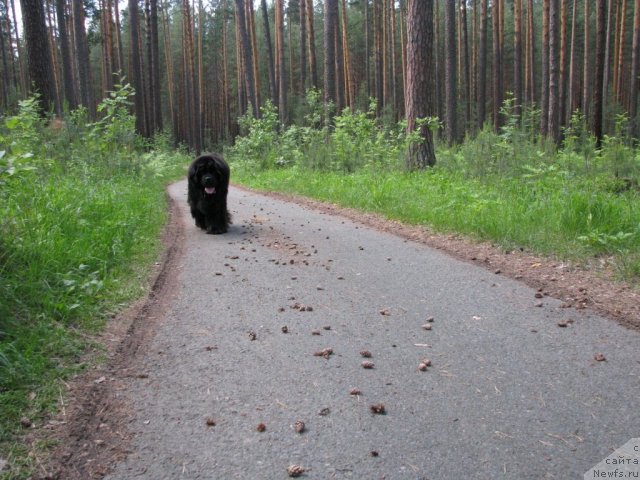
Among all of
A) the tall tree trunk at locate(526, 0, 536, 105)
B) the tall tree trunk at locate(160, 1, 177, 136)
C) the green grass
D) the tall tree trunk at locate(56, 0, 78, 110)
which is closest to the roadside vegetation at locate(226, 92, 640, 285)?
the green grass

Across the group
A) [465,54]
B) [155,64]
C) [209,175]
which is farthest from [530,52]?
[209,175]

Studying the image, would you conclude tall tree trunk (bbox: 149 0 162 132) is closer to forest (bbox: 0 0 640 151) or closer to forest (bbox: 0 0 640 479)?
forest (bbox: 0 0 640 151)

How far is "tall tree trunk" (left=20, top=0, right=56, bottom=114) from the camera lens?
1043cm

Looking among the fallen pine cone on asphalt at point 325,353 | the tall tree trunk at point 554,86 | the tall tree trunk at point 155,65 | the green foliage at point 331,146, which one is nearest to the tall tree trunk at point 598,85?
the tall tree trunk at point 554,86

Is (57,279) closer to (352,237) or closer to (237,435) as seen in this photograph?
(237,435)

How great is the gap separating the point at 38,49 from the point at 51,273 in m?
9.05

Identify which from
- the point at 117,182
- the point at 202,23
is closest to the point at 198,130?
the point at 202,23

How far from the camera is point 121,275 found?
15.7ft

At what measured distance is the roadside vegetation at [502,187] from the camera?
5.42 meters

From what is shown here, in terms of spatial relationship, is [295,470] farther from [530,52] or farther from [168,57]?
[168,57]

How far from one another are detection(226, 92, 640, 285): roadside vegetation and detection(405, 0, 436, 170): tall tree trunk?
1.18ft

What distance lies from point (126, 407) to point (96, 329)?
3.92 ft

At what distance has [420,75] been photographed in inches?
432

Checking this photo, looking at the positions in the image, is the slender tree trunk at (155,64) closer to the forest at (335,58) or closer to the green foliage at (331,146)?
the forest at (335,58)
